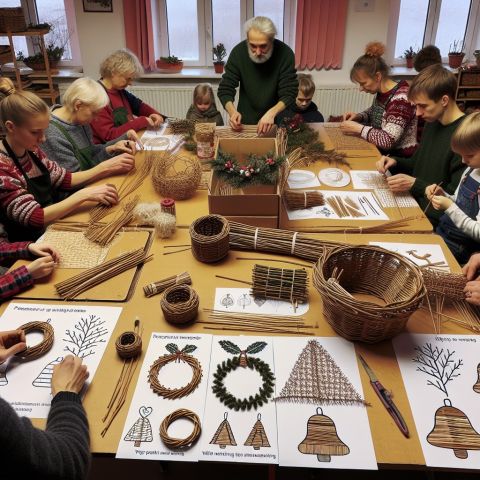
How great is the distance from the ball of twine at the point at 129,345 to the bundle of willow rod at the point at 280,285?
1.59 feet

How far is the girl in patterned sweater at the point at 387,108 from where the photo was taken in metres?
2.96

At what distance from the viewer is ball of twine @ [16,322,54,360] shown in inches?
58.6

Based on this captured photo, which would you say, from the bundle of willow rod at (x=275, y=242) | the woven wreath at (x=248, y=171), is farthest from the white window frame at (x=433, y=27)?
the bundle of willow rod at (x=275, y=242)

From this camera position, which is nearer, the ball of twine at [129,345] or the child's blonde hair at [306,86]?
the ball of twine at [129,345]

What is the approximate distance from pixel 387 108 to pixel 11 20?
381 cm

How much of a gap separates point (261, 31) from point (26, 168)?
1807 millimetres

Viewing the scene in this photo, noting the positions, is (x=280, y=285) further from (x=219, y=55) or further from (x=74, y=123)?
(x=219, y=55)

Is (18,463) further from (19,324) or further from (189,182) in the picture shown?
(189,182)

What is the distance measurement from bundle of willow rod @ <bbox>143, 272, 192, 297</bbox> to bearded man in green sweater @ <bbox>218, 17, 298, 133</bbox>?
1655 mm

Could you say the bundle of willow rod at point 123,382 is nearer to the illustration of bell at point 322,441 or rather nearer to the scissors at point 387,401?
the illustration of bell at point 322,441

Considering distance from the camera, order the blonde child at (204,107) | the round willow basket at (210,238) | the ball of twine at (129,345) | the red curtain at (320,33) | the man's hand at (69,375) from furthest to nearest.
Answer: the red curtain at (320,33) < the blonde child at (204,107) < the round willow basket at (210,238) < the ball of twine at (129,345) < the man's hand at (69,375)

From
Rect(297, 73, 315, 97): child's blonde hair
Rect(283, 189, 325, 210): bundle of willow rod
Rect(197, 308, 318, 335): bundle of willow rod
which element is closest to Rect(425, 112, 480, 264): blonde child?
Rect(283, 189, 325, 210): bundle of willow rod

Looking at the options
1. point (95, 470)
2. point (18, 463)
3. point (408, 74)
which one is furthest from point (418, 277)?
point (408, 74)

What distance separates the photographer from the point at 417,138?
10.3 ft
